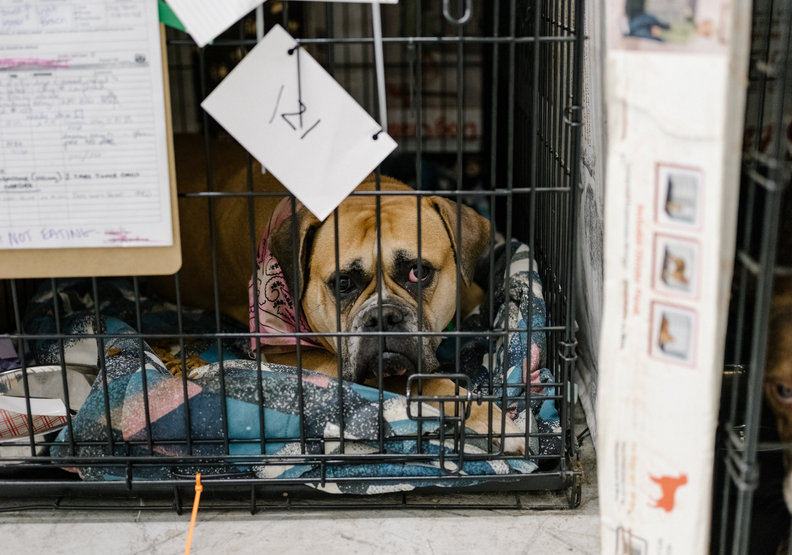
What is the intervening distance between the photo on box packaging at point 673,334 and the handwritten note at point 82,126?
32.5 inches

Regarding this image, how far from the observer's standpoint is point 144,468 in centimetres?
167

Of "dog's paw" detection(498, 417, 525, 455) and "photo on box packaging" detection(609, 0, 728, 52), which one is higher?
"photo on box packaging" detection(609, 0, 728, 52)

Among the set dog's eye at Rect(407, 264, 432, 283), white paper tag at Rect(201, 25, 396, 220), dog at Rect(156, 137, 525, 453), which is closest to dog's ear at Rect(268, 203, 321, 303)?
dog at Rect(156, 137, 525, 453)

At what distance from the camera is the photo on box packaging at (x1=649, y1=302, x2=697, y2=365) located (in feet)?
3.34

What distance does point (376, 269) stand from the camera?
1855 millimetres

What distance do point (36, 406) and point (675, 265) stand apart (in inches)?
53.1

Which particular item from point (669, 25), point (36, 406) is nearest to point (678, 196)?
point (669, 25)

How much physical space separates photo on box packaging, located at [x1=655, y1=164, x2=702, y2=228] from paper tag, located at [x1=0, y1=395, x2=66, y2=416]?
4.21ft

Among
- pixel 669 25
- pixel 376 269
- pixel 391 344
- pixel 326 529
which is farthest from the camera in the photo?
pixel 376 269

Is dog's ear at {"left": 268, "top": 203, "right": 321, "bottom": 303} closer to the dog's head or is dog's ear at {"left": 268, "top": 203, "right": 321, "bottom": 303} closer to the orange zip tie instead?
the dog's head

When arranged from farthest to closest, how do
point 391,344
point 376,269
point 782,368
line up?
point 376,269
point 391,344
point 782,368

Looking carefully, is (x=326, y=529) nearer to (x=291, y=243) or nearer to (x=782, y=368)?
(x=291, y=243)

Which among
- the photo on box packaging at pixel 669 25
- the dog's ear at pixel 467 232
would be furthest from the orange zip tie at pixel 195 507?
the photo on box packaging at pixel 669 25

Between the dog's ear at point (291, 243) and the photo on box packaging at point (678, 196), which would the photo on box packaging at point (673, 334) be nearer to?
the photo on box packaging at point (678, 196)
